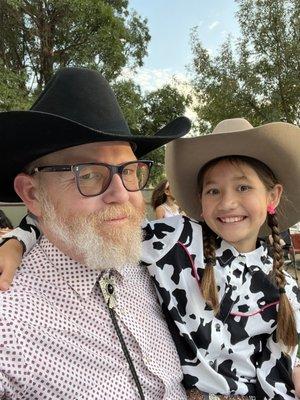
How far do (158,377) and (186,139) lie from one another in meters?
1.05

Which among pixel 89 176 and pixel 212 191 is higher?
pixel 89 176

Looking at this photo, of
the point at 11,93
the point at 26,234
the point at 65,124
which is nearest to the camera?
the point at 65,124

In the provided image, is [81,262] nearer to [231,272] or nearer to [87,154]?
[87,154]

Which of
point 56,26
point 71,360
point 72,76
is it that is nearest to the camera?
point 71,360

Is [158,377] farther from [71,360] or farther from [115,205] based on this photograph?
[115,205]

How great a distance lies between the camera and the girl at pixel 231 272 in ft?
5.47

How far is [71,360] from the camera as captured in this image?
133 cm

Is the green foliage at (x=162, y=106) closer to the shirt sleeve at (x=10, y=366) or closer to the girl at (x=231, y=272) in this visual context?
the girl at (x=231, y=272)

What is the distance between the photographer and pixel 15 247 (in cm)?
155

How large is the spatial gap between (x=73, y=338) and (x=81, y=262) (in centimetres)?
27

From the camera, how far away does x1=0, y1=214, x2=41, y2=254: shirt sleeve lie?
5.35ft

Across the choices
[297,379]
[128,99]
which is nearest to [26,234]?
[297,379]

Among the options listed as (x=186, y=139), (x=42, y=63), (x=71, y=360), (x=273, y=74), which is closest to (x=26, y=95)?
(x=42, y=63)

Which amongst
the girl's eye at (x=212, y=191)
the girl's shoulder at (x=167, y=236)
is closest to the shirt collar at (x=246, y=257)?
the girl's shoulder at (x=167, y=236)
